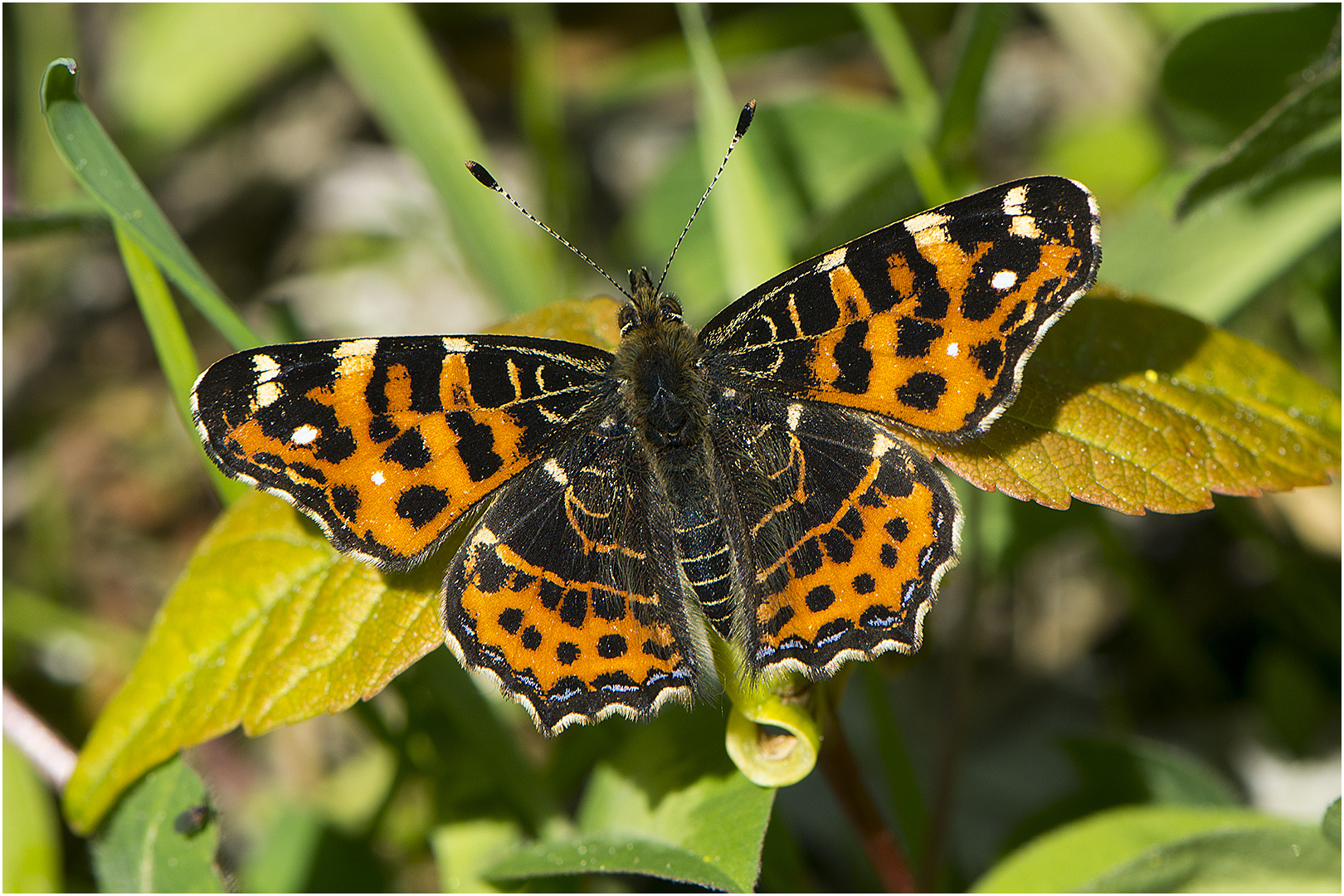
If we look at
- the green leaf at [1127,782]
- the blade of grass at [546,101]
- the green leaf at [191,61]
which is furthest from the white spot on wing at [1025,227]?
the green leaf at [191,61]

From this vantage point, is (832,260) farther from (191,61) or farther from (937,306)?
(191,61)

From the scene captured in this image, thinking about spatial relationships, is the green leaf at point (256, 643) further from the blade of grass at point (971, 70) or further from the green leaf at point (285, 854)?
the blade of grass at point (971, 70)

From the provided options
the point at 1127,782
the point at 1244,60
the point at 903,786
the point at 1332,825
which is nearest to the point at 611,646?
the point at 903,786

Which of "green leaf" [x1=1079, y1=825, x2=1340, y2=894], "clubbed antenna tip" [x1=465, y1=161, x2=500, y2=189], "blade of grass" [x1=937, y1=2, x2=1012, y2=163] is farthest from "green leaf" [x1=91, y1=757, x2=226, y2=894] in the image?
"blade of grass" [x1=937, y1=2, x2=1012, y2=163]

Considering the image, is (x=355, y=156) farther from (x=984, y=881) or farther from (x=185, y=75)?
(x=984, y=881)

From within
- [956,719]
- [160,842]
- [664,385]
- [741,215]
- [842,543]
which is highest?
[741,215]

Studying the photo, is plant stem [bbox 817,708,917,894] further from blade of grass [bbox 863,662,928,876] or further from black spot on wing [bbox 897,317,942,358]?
black spot on wing [bbox 897,317,942,358]
